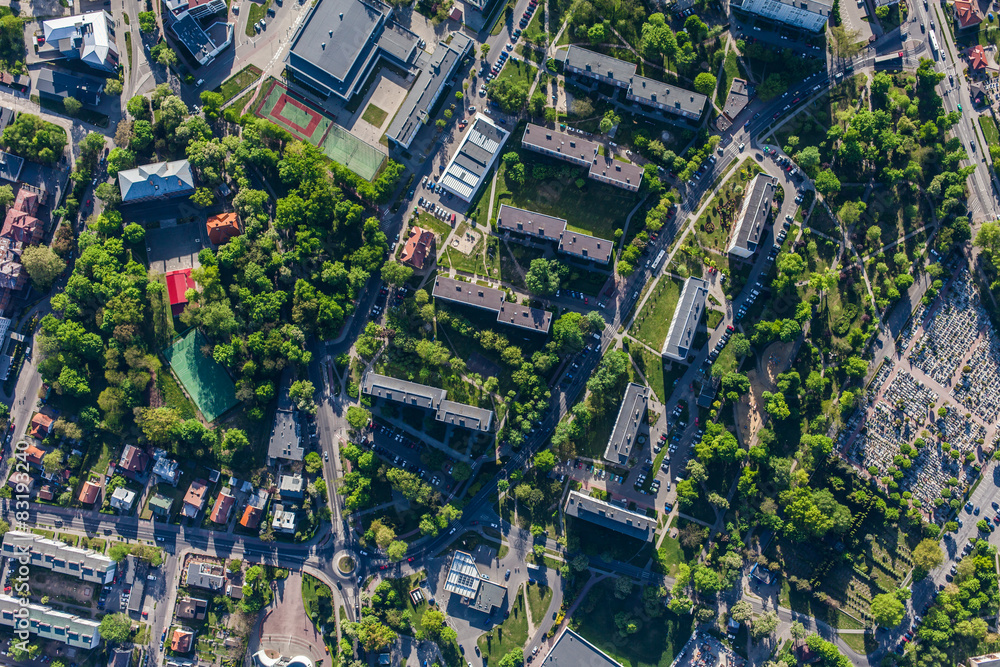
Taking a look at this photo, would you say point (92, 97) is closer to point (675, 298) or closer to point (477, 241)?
point (477, 241)

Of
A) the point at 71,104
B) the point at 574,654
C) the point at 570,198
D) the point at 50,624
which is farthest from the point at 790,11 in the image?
the point at 50,624

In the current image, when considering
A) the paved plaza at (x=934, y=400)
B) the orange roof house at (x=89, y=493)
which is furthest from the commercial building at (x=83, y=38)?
the paved plaza at (x=934, y=400)

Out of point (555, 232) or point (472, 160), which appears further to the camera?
point (472, 160)

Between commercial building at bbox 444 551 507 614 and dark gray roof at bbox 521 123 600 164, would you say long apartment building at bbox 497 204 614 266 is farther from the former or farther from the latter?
commercial building at bbox 444 551 507 614

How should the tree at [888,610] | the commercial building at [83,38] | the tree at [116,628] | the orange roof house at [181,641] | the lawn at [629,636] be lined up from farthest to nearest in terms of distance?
1. the lawn at [629,636]
2. the orange roof house at [181,641]
3. the commercial building at [83,38]
4. the tree at [116,628]
5. the tree at [888,610]

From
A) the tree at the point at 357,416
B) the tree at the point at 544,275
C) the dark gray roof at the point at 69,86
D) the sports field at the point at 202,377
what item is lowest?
the sports field at the point at 202,377

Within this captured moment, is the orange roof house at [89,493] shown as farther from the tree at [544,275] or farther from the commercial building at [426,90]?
the tree at [544,275]

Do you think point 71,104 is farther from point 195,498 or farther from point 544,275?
point 544,275
